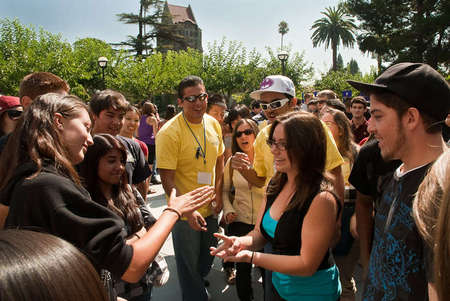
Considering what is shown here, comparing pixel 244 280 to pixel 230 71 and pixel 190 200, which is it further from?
pixel 230 71

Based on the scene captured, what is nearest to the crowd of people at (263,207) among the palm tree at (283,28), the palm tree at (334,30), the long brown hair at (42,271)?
the long brown hair at (42,271)

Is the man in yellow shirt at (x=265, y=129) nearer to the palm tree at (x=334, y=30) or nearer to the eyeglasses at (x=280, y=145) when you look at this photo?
the eyeglasses at (x=280, y=145)

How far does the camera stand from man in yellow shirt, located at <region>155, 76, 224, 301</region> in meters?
2.92

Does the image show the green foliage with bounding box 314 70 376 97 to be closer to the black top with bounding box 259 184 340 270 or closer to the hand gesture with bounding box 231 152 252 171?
the hand gesture with bounding box 231 152 252 171

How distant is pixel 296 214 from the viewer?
177 centimetres

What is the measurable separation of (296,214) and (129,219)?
115 centimetres

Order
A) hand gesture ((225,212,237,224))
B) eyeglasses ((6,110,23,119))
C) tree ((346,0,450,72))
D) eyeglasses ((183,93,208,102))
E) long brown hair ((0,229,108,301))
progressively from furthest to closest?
tree ((346,0,450,72)) < hand gesture ((225,212,237,224)) < eyeglasses ((183,93,208,102)) < eyeglasses ((6,110,23,119)) < long brown hair ((0,229,108,301))

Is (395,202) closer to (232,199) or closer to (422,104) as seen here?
(422,104)

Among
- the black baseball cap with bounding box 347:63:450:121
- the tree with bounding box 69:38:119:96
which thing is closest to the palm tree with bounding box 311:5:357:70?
the tree with bounding box 69:38:119:96

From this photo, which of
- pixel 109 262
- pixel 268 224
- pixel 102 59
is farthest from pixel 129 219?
pixel 102 59

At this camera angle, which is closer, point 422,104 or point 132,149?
point 422,104

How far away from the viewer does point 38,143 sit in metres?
1.34

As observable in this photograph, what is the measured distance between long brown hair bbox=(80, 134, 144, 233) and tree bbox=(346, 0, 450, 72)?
22.6 m

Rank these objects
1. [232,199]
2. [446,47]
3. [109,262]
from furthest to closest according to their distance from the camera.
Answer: [446,47] → [232,199] → [109,262]
